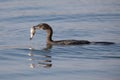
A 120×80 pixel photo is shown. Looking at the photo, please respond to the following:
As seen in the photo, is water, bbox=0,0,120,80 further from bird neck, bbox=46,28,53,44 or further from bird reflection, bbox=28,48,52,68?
bird neck, bbox=46,28,53,44

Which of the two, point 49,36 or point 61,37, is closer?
point 49,36

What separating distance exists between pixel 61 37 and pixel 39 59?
Answer: 481cm

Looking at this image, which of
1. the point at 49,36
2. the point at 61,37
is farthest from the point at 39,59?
the point at 61,37

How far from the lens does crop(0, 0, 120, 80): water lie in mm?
17094

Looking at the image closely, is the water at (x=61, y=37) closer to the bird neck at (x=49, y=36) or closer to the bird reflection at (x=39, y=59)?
the bird reflection at (x=39, y=59)

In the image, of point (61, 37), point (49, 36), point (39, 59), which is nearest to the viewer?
point (39, 59)

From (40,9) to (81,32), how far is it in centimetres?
660

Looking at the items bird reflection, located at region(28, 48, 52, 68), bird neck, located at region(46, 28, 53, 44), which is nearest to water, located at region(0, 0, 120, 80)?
bird reflection, located at region(28, 48, 52, 68)

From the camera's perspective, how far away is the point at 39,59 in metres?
19.7

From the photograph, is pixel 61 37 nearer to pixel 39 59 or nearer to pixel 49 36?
pixel 49 36

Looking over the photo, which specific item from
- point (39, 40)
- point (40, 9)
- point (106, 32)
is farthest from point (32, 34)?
point (40, 9)

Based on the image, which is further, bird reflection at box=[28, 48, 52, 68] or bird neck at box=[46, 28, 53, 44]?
bird neck at box=[46, 28, 53, 44]

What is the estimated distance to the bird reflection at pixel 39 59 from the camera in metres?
18.4

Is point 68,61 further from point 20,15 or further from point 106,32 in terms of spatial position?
point 20,15
